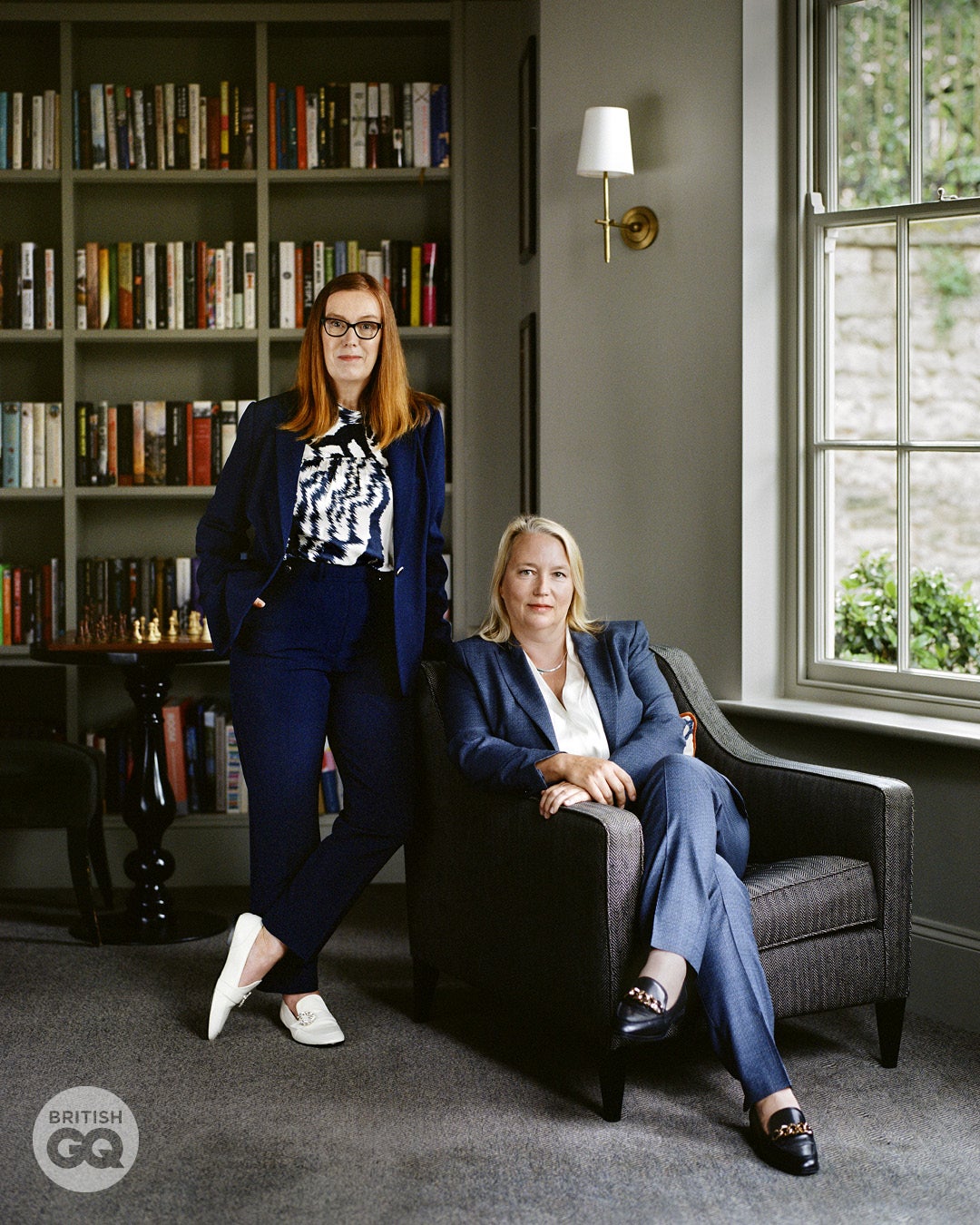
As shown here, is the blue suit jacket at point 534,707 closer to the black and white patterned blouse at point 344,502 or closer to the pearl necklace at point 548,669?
the pearl necklace at point 548,669

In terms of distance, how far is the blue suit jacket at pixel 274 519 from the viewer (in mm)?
2859

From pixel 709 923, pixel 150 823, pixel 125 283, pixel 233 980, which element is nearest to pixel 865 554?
pixel 709 923

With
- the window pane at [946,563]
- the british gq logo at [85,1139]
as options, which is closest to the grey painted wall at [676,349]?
the window pane at [946,563]

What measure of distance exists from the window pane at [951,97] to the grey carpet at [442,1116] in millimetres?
1982

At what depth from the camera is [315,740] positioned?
2912 mm

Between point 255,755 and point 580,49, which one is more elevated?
point 580,49

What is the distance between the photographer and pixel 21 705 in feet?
14.8

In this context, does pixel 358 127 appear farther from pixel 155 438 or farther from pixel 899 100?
pixel 899 100

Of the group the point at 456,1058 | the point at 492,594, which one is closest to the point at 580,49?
Answer: the point at 492,594

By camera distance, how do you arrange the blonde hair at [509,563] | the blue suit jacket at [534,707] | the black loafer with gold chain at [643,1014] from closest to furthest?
the black loafer with gold chain at [643,1014] → the blue suit jacket at [534,707] → the blonde hair at [509,563]

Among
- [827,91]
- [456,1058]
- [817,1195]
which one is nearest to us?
[817,1195]

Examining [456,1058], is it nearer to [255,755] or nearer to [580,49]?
[255,755]

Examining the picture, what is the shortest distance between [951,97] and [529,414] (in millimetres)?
1391

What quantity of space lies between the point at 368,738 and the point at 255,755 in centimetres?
25
